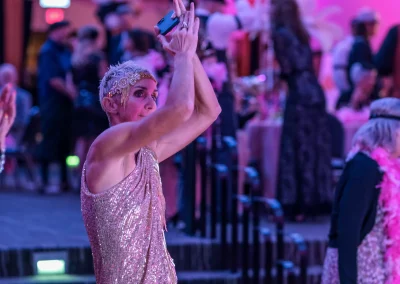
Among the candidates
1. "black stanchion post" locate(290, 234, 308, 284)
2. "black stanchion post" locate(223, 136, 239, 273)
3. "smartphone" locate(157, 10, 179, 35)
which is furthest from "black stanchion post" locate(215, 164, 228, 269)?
"smartphone" locate(157, 10, 179, 35)

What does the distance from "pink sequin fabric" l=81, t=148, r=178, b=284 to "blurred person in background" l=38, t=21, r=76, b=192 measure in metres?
5.94

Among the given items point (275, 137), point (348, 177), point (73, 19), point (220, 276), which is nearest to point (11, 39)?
point (73, 19)

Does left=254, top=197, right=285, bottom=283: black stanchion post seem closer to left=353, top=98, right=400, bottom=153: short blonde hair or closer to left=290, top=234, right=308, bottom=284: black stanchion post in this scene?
left=290, top=234, right=308, bottom=284: black stanchion post

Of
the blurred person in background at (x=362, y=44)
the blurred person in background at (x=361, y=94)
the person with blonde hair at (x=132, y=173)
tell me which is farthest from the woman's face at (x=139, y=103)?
the blurred person in background at (x=362, y=44)

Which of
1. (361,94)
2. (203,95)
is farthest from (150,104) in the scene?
(361,94)

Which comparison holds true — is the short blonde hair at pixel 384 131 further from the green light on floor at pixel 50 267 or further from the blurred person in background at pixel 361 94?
the blurred person in background at pixel 361 94

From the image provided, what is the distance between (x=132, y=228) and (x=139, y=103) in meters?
0.42

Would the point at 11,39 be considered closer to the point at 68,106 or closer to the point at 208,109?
the point at 68,106

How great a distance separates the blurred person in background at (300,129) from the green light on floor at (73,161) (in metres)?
2.86

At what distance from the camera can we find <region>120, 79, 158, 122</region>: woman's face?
2.91m

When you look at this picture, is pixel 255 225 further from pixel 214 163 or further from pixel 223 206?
pixel 214 163

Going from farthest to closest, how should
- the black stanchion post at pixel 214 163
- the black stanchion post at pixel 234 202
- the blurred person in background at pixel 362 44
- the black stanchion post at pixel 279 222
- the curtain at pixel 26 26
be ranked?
the curtain at pixel 26 26, the blurred person in background at pixel 362 44, the black stanchion post at pixel 214 163, the black stanchion post at pixel 234 202, the black stanchion post at pixel 279 222

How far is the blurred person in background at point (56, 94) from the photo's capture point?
8805mm

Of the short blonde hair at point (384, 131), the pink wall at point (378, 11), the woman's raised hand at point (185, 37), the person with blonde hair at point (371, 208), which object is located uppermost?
the pink wall at point (378, 11)
